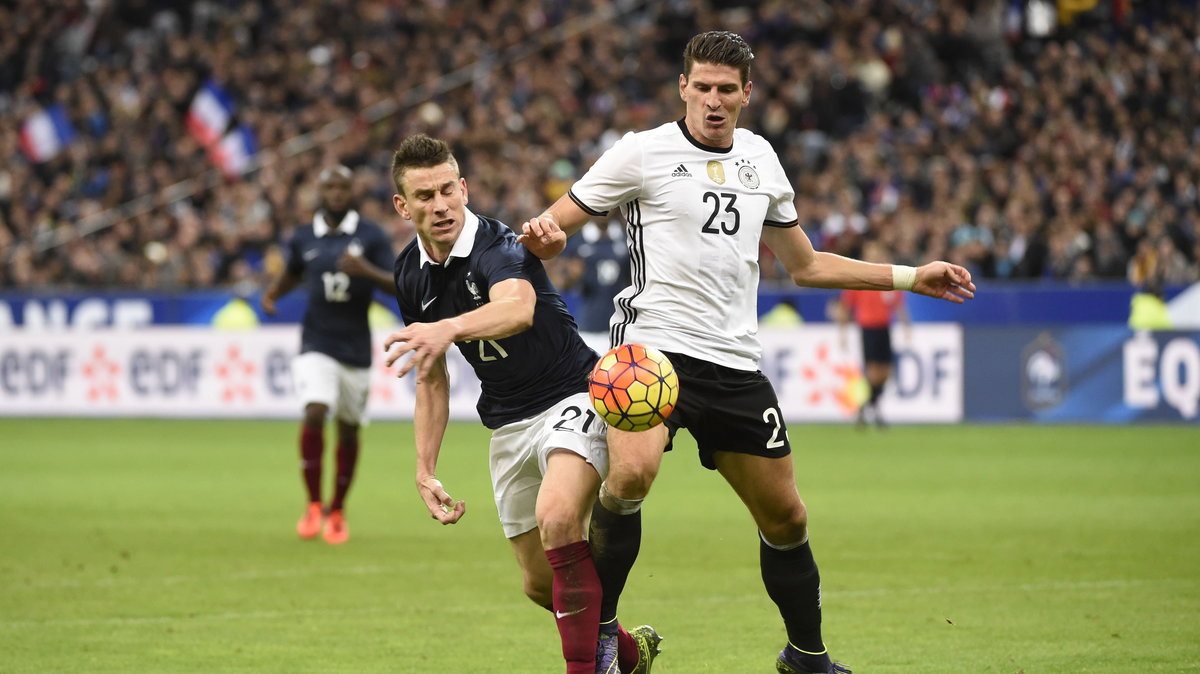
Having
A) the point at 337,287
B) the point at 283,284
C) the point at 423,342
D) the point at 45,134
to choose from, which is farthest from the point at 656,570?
the point at 45,134

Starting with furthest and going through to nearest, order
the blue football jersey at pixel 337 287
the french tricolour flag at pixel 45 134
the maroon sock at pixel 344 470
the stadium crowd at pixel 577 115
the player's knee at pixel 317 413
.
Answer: the french tricolour flag at pixel 45 134 < the stadium crowd at pixel 577 115 < the blue football jersey at pixel 337 287 < the player's knee at pixel 317 413 < the maroon sock at pixel 344 470

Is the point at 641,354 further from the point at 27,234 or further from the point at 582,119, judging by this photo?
the point at 27,234

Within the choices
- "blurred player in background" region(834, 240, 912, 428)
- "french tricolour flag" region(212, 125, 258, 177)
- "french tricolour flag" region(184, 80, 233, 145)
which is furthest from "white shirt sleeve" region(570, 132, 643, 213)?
"french tricolour flag" region(184, 80, 233, 145)

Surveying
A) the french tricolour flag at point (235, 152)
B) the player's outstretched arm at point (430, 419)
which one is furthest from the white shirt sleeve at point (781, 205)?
the french tricolour flag at point (235, 152)

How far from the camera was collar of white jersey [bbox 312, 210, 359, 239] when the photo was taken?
1191 centimetres

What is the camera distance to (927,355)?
68.7ft

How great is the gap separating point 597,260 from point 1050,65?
447 inches

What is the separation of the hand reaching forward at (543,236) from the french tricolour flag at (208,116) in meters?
24.3

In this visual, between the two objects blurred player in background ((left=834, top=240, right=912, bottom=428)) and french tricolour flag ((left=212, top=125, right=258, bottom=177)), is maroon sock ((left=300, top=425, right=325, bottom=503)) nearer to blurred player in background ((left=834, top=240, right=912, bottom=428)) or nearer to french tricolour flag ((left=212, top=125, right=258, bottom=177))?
blurred player in background ((left=834, top=240, right=912, bottom=428))

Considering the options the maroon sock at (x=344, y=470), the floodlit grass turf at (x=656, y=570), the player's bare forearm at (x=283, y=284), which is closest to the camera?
the floodlit grass turf at (x=656, y=570)

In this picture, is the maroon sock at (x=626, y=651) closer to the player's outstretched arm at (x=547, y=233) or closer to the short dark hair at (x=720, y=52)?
the player's outstretched arm at (x=547, y=233)

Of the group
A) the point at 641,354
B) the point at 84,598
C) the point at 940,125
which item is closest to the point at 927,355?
the point at 940,125

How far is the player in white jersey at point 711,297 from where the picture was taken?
251 inches

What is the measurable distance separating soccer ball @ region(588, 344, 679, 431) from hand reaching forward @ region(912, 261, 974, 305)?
1221 millimetres
